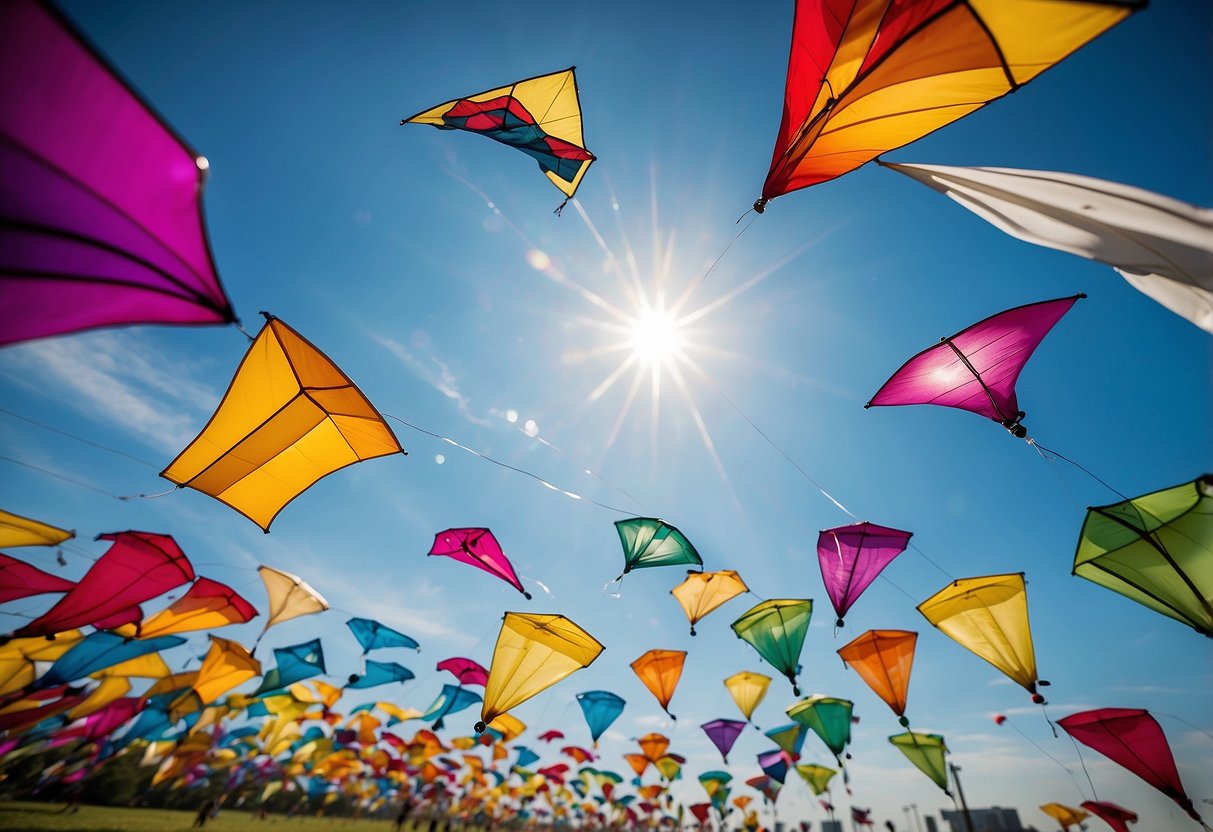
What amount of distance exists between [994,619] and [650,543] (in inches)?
297

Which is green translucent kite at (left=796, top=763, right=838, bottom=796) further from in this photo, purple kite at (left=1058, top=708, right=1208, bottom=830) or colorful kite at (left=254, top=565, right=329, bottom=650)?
colorful kite at (left=254, top=565, right=329, bottom=650)

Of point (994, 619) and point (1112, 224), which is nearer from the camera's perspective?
point (1112, 224)

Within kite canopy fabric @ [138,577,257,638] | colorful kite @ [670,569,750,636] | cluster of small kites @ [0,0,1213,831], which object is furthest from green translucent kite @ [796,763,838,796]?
kite canopy fabric @ [138,577,257,638]

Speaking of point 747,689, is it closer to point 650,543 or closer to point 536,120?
point 650,543

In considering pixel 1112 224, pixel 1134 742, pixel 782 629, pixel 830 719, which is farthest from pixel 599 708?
pixel 1112 224

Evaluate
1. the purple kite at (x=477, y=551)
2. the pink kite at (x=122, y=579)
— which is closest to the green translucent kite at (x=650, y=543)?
the purple kite at (x=477, y=551)

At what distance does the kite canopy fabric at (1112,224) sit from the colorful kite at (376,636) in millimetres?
20127

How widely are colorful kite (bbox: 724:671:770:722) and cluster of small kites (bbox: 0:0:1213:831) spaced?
0.09 metres

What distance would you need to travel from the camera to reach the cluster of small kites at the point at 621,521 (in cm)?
290

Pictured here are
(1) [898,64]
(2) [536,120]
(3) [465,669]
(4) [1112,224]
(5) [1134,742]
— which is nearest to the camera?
(4) [1112,224]

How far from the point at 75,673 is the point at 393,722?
18286 millimetres

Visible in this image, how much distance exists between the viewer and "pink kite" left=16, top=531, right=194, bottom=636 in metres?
7.93

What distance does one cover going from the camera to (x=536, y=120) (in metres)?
9.39

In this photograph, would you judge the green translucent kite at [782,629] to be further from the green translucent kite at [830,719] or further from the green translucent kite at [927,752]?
the green translucent kite at [927,752]
